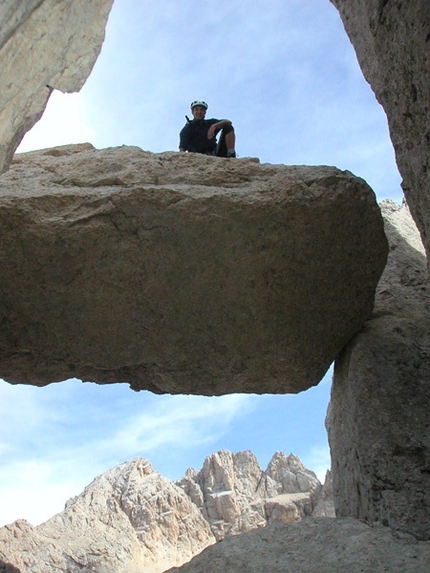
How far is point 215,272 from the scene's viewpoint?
11.3 ft

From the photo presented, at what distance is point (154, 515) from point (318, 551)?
807 centimetres

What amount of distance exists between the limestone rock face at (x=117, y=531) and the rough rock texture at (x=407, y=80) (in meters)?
5.66

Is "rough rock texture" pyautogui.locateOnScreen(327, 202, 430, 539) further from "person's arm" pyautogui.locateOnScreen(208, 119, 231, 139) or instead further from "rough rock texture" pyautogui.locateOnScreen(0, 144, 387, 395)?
"person's arm" pyautogui.locateOnScreen(208, 119, 231, 139)

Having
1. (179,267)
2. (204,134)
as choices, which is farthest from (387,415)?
(204,134)

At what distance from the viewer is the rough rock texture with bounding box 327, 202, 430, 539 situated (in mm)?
3141

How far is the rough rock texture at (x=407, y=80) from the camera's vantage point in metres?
2.67

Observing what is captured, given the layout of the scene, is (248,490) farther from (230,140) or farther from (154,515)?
(230,140)

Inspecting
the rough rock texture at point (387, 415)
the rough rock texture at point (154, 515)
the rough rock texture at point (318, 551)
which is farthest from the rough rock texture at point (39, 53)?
the rough rock texture at point (154, 515)

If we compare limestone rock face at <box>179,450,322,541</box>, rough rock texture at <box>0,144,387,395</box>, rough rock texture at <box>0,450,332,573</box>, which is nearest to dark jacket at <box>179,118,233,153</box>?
rough rock texture at <box>0,144,387,395</box>

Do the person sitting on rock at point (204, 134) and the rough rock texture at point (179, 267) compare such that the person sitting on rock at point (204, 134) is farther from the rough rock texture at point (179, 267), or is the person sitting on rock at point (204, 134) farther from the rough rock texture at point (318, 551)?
the rough rock texture at point (318, 551)

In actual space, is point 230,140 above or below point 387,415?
above

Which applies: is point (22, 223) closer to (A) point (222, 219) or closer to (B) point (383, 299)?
(A) point (222, 219)

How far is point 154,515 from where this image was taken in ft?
33.8

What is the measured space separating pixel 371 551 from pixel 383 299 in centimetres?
185
